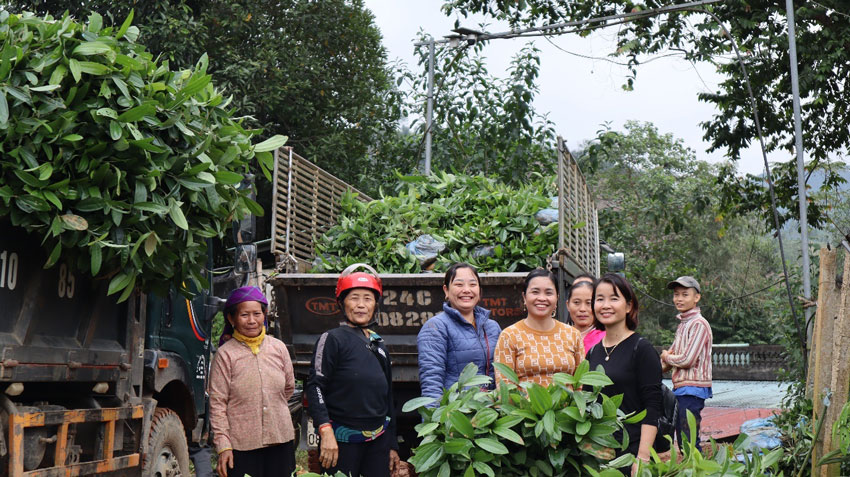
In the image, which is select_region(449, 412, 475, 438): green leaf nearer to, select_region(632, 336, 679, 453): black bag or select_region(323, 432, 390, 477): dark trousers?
select_region(632, 336, 679, 453): black bag

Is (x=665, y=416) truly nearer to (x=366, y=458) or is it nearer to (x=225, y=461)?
(x=366, y=458)

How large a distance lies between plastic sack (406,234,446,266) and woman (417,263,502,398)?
2.37 m

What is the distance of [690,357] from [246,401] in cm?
324

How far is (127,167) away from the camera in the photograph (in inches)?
169

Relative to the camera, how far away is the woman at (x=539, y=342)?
4426mm

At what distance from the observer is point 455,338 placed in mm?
4855

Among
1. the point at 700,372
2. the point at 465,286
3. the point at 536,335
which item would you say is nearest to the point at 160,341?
the point at 465,286

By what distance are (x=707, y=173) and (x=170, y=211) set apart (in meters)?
29.7

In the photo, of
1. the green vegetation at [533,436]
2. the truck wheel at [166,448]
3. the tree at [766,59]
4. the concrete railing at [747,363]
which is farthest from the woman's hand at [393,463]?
the concrete railing at [747,363]

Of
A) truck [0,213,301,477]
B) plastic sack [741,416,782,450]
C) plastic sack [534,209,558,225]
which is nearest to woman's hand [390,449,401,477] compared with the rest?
truck [0,213,301,477]

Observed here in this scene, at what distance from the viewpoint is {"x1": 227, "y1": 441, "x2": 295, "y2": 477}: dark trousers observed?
A: 4.80m

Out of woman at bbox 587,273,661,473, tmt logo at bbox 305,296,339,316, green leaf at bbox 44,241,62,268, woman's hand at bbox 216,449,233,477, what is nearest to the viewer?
woman at bbox 587,273,661,473

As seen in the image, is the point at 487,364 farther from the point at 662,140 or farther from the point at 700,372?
the point at 662,140

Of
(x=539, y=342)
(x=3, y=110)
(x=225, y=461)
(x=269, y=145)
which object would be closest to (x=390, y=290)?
(x=269, y=145)
